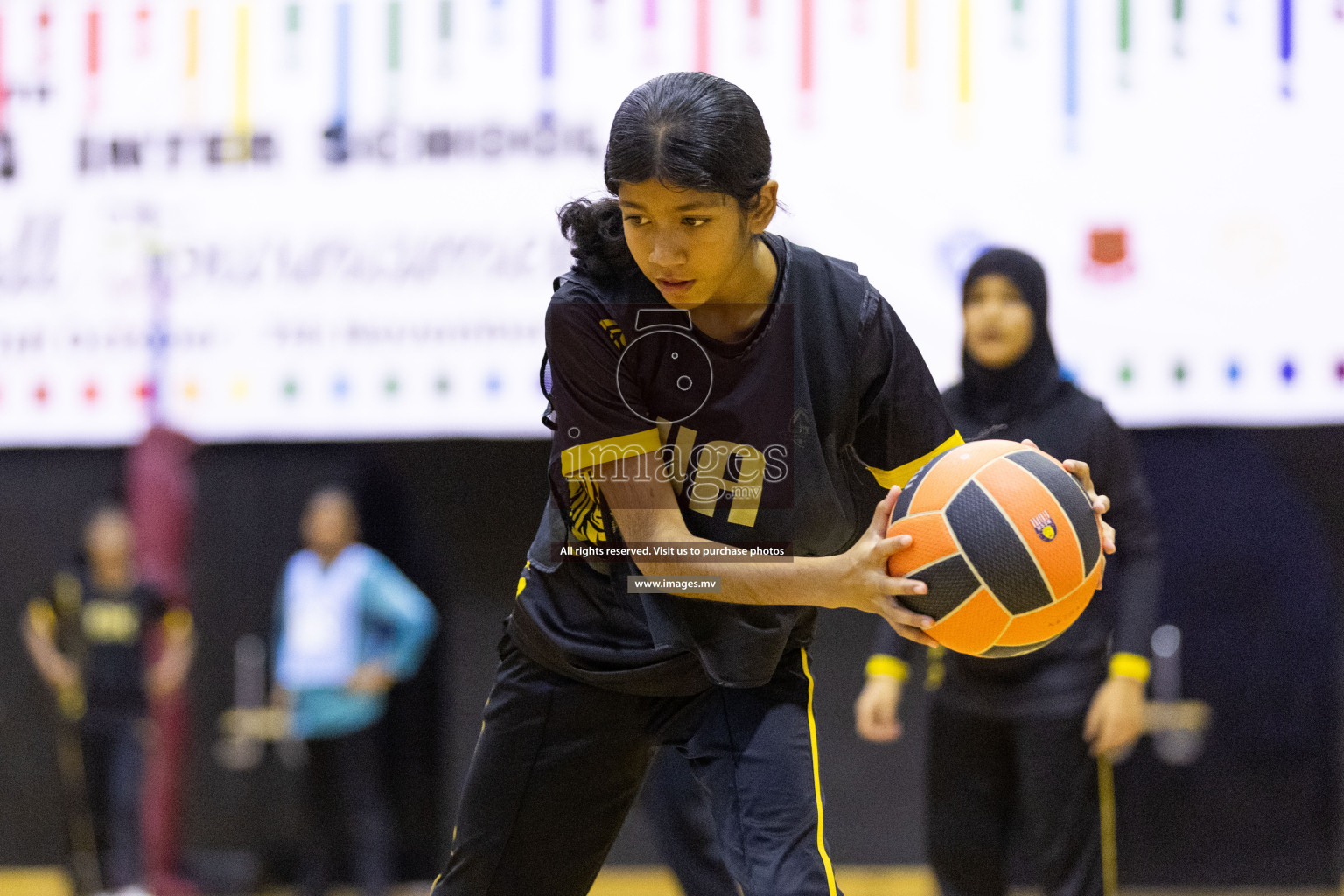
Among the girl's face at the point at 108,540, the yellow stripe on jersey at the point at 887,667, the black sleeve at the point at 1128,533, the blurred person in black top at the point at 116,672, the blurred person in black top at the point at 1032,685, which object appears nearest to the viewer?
the blurred person in black top at the point at 1032,685

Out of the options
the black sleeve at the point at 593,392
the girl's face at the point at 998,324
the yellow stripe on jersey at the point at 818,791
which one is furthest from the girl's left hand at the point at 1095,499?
the girl's face at the point at 998,324

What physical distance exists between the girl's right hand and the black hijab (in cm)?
184

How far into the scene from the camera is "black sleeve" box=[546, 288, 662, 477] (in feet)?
7.07

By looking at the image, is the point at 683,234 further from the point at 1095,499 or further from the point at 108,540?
the point at 108,540

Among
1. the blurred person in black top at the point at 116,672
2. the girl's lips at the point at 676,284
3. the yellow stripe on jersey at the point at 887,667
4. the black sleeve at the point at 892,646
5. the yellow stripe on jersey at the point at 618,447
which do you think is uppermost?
the girl's lips at the point at 676,284

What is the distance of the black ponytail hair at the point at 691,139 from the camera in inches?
76.7

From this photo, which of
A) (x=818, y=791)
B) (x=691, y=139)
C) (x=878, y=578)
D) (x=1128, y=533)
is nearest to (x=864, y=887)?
(x=1128, y=533)

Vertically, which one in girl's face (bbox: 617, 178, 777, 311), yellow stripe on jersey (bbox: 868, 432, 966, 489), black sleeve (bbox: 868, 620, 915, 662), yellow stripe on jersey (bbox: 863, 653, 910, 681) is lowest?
yellow stripe on jersey (bbox: 863, 653, 910, 681)

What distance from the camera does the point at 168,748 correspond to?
621cm

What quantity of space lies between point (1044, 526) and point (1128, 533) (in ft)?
5.88

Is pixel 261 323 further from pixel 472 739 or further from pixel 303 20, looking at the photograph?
pixel 472 739

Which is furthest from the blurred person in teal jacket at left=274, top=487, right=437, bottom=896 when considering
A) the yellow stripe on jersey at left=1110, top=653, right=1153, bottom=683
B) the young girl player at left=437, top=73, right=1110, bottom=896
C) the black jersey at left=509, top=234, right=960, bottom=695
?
the black jersey at left=509, top=234, right=960, bottom=695

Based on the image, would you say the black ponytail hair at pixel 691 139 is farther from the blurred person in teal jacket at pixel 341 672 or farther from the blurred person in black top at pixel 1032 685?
the blurred person in teal jacket at pixel 341 672

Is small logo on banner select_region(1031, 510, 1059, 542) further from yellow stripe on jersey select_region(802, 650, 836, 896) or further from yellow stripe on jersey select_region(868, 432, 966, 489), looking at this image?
yellow stripe on jersey select_region(802, 650, 836, 896)
